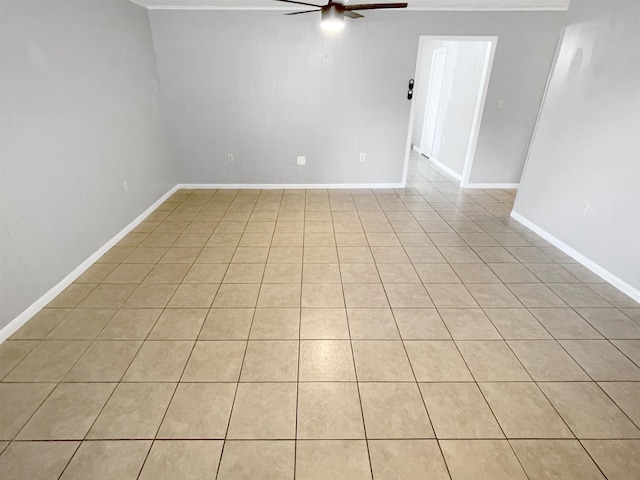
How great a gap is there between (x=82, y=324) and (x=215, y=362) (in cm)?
110

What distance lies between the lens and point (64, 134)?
2686mm

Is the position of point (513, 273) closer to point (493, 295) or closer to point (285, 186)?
point (493, 295)

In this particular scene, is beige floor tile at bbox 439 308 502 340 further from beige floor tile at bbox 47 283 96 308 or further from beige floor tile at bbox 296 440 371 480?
beige floor tile at bbox 47 283 96 308

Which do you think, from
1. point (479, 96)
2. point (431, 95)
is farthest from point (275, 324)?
point (431, 95)

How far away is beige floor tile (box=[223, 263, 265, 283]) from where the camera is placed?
2820mm

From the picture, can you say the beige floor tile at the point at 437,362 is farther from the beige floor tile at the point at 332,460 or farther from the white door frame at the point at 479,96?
the white door frame at the point at 479,96

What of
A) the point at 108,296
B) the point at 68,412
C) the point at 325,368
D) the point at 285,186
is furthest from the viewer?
the point at 285,186

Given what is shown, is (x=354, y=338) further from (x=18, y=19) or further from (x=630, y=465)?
(x=18, y=19)

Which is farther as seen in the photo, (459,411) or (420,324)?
(420,324)

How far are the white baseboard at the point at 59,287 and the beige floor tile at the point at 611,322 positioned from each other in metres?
4.09

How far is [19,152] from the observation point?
7.39ft

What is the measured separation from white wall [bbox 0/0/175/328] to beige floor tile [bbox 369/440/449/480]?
2.51 meters

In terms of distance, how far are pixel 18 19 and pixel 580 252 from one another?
199 inches

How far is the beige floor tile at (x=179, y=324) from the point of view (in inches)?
86.2
